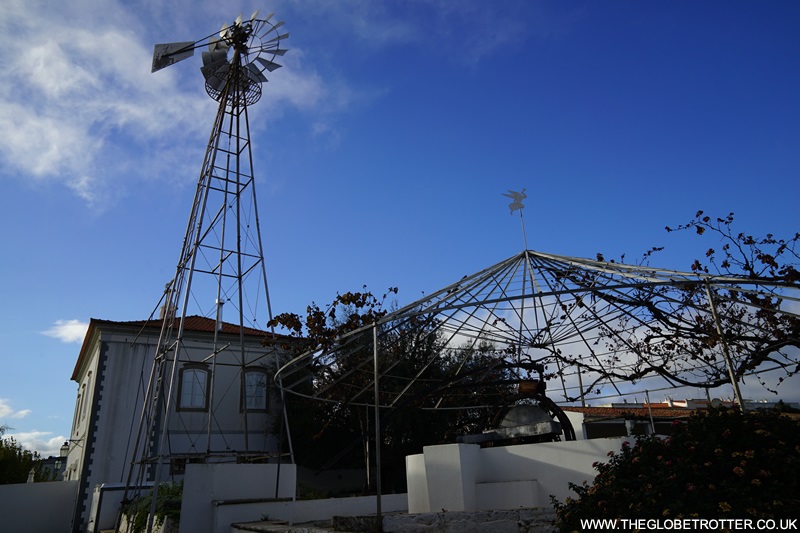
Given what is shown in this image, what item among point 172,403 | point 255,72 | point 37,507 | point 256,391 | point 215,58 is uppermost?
point 215,58

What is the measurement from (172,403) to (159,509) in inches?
393

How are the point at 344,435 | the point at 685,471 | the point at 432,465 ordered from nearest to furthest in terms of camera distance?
the point at 685,471
the point at 432,465
the point at 344,435

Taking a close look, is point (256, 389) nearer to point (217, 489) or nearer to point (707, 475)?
point (217, 489)

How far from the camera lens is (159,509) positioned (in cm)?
1029

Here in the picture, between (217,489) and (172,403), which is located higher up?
(172,403)

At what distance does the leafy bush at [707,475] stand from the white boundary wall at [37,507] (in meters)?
18.8

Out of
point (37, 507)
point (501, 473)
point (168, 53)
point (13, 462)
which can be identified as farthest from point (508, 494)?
point (13, 462)

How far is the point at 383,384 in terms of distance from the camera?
18297mm

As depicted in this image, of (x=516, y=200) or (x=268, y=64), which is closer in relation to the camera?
(x=516, y=200)

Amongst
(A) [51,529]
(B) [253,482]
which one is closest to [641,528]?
(B) [253,482]

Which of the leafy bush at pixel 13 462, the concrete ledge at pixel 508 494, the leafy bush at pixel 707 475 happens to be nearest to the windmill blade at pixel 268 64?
the concrete ledge at pixel 508 494

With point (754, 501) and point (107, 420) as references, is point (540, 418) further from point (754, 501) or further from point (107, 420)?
point (107, 420)

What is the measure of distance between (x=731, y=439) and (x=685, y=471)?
595 mm

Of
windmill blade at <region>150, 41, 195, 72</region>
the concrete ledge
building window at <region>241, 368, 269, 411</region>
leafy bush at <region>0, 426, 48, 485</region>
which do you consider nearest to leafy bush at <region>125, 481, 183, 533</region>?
the concrete ledge
